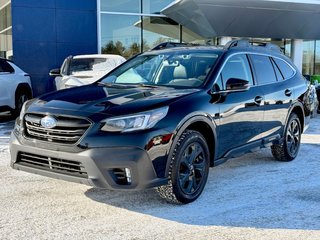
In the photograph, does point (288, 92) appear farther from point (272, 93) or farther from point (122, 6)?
point (122, 6)

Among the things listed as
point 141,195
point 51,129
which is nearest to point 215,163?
point 141,195

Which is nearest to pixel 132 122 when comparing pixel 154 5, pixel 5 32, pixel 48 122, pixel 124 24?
pixel 48 122

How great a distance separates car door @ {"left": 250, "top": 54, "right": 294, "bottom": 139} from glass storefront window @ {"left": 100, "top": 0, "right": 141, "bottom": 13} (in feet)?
37.0

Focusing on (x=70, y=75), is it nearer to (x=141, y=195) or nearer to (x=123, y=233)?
(x=141, y=195)

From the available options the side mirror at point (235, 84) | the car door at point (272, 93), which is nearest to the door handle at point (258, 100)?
the car door at point (272, 93)

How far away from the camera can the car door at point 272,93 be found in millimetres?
5731

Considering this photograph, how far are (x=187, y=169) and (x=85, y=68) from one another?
6966mm

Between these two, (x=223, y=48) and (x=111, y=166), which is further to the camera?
(x=223, y=48)

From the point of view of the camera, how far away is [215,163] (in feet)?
15.9

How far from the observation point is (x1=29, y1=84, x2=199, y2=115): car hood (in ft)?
13.3

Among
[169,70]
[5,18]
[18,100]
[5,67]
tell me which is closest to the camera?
[169,70]

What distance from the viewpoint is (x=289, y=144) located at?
6504 millimetres

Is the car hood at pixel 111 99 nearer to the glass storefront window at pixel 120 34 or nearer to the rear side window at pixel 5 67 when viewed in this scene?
the rear side window at pixel 5 67

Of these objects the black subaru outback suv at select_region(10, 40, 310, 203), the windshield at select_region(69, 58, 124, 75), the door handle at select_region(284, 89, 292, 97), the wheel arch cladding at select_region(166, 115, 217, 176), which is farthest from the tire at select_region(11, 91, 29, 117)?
the wheel arch cladding at select_region(166, 115, 217, 176)
